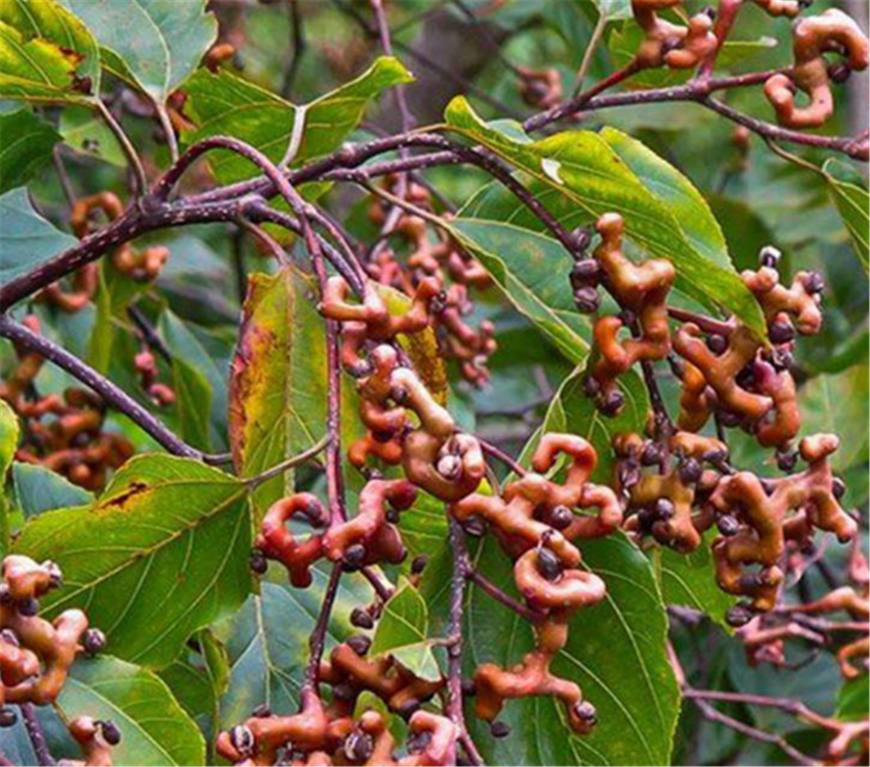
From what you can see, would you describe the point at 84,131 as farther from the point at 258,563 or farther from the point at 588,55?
the point at 258,563

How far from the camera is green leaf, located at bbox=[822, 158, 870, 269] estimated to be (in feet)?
2.82

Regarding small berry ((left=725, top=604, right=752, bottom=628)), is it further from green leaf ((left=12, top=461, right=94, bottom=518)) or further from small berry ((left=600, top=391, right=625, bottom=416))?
green leaf ((left=12, top=461, right=94, bottom=518))

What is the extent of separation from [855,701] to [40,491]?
637 millimetres

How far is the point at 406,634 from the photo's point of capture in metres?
0.64

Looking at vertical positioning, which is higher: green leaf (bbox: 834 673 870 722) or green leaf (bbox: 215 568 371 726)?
green leaf (bbox: 215 568 371 726)

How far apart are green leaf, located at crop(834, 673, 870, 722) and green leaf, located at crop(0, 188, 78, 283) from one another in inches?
25.1

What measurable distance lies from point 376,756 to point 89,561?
18cm

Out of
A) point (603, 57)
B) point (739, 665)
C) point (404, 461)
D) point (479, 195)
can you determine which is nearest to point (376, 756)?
point (404, 461)

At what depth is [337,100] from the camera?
34.6 inches

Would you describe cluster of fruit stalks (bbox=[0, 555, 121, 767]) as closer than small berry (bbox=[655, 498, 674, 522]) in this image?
Yes

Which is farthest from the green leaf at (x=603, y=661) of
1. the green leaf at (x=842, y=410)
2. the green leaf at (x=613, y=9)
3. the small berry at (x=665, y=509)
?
the green leaf at (x=842, y=410)

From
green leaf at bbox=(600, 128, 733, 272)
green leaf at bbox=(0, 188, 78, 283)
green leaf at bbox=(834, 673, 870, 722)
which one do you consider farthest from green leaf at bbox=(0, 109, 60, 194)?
green leaf at bbox=(834, 673, 870, 722)

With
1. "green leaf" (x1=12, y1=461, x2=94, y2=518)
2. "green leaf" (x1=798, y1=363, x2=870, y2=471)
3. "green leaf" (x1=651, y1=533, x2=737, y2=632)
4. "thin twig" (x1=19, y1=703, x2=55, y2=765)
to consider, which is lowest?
"green leaf" (x1=798, y1=363, x2=870, y2=471)

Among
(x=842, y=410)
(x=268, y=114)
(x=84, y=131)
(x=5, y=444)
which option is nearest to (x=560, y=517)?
(x=5, y=444)
